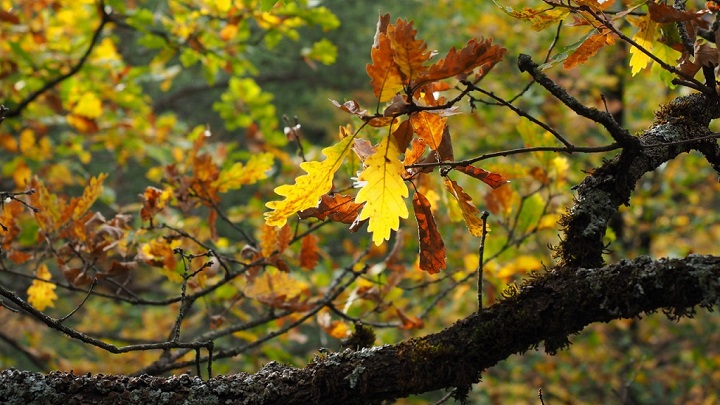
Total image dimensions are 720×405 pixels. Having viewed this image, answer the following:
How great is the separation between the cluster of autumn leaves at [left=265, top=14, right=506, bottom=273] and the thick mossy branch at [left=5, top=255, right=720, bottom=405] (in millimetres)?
157

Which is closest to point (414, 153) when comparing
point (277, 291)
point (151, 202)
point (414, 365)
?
point (414, 365)

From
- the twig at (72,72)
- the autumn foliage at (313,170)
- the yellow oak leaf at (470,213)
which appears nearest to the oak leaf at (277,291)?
the autumn foliage at (313,170)

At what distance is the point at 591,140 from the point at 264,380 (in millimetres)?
5858

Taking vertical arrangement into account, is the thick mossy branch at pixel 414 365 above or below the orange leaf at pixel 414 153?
below

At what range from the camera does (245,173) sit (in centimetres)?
215

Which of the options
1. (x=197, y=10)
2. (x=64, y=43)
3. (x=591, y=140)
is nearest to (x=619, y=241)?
(x=591, y=140)

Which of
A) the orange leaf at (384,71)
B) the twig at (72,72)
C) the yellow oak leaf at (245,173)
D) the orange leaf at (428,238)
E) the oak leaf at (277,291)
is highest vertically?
the twig at (72,72)

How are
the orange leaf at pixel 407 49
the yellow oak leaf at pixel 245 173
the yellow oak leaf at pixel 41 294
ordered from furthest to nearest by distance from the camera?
the yellow oak leaf at pixel 245 173
the yellow oak leaf at pixel 41 294
the orange leaf at pixel 407 49

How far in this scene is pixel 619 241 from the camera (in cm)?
595

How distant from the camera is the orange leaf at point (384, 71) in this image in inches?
43.3

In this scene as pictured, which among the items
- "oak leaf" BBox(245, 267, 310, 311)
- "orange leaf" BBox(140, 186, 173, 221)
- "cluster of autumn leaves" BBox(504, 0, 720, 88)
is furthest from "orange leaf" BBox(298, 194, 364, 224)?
"orange leaf" BBox(140, 186, 173, 221)

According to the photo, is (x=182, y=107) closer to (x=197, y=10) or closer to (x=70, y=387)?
(x=197, y=10)

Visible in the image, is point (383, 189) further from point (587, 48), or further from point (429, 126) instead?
point (587, 48)

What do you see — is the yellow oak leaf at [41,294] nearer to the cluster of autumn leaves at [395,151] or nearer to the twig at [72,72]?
the cluster of autumn leaves at [395,151]
